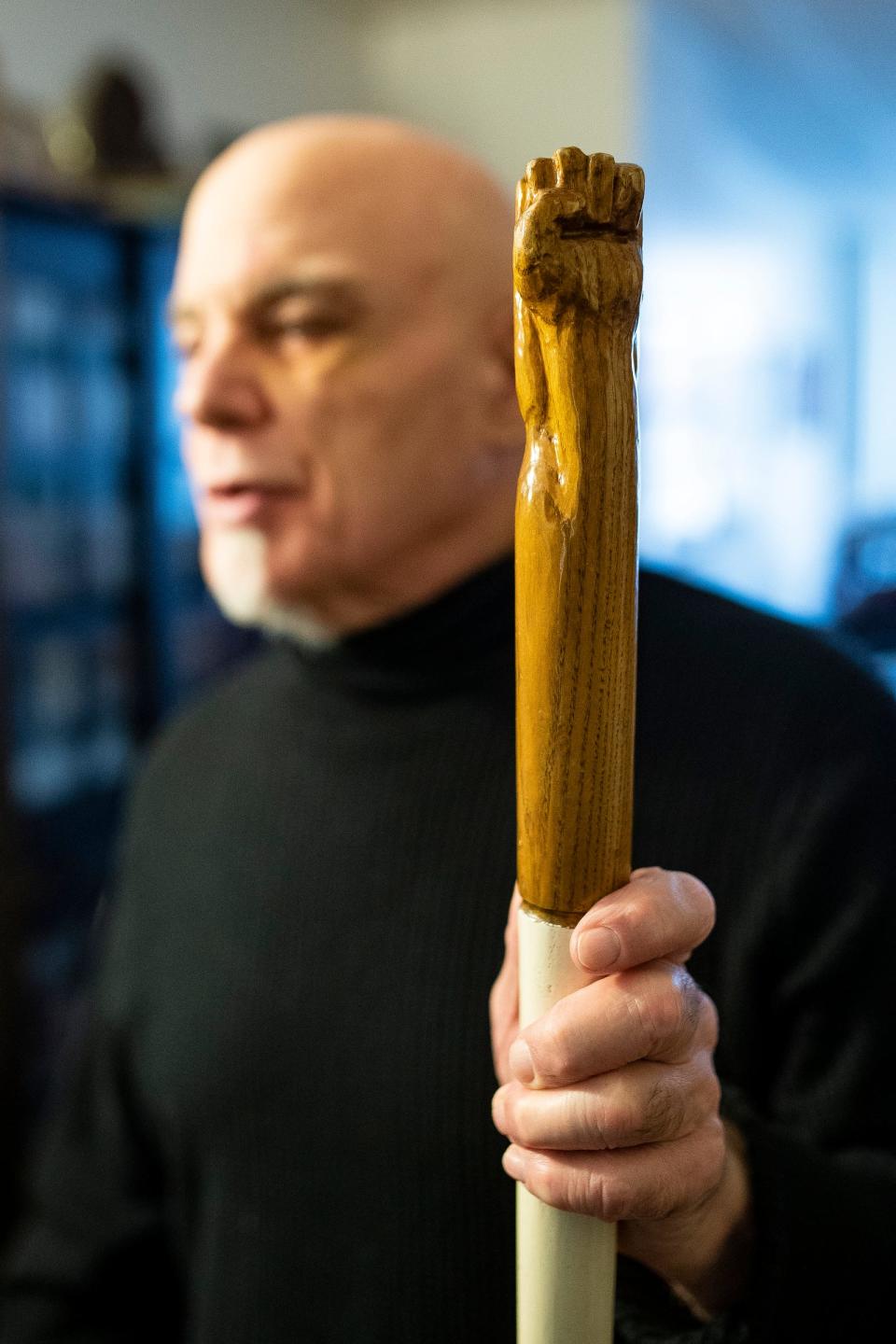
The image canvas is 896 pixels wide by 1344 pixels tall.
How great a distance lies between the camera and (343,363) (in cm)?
82

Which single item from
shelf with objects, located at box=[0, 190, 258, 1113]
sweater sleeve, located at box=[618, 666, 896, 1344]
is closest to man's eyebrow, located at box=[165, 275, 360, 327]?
sweater sleeve, located at box=[618, 666, 896, 1344]

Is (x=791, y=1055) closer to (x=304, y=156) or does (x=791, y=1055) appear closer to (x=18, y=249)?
(x=304, y=156)

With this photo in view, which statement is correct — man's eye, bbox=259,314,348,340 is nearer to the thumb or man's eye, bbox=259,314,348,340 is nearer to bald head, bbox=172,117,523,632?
bald head, bbox=172,117,523,632

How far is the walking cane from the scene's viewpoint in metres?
0.32

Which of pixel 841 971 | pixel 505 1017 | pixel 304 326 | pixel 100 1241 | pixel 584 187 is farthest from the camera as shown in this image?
pixel 100 1241

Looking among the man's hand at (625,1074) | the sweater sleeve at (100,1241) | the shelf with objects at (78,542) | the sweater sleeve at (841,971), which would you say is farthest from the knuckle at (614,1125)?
the shelf with objects at (78,542)

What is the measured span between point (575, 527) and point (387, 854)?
0.52m

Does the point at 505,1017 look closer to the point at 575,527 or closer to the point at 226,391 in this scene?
the point at 575,527

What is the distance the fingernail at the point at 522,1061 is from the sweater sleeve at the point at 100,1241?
688 mm

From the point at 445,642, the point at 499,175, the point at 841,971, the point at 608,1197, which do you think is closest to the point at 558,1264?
the point at 608,1197

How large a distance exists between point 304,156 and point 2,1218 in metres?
1.72

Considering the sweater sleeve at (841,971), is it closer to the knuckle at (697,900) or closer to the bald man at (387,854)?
the bald man at (387,854)

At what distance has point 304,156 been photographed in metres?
0.80

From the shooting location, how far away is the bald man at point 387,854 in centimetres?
69
